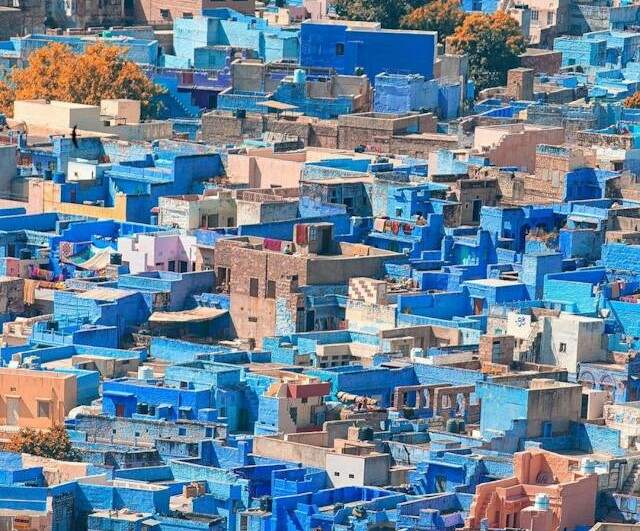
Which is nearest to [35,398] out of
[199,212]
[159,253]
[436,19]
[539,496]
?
[539,496]

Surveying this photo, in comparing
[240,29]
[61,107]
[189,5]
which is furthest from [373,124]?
[189,5]

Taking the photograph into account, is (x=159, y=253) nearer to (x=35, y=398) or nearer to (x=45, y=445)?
(x=35, y=398)

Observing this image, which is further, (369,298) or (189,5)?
(189,5)

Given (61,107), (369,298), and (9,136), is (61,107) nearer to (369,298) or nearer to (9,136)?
(9,136)

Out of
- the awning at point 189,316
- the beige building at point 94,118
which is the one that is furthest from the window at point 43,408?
the beige building at point 94,118

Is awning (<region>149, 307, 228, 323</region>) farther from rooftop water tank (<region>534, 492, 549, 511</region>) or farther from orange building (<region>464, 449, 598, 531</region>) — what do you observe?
rooftop water tank (<region>534, 492, 549, 511</region>)

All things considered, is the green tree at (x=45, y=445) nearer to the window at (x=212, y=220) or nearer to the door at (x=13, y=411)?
the door at (x=13, y=411)
